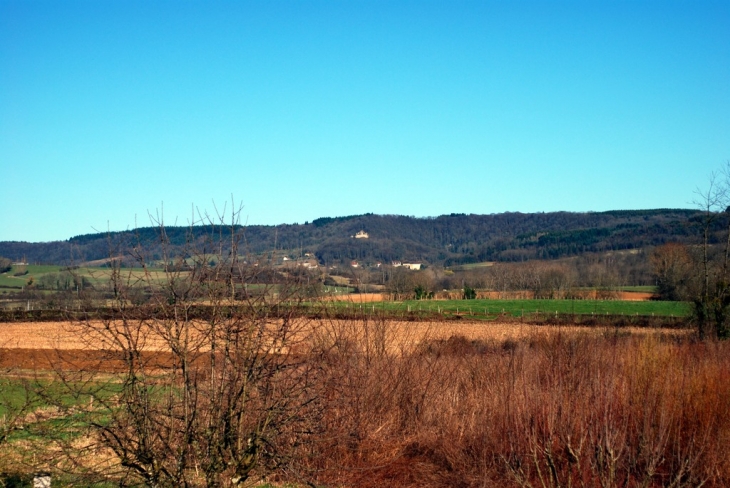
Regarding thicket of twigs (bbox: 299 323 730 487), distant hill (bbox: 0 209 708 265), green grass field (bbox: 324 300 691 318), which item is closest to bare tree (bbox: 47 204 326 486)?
thicket of twigs (bbox: 299 323 730 487)

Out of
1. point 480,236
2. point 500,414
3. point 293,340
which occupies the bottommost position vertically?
point 500,414

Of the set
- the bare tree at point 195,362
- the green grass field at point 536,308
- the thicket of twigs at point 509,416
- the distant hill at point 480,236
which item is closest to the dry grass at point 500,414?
the thicket of twigs at point 509,416

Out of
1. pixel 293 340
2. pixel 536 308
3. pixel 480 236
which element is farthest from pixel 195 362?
pixel 480 236

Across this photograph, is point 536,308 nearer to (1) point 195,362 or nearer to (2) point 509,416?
(2) point 509,416

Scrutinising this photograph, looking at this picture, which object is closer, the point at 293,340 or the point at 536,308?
the point at 293,340

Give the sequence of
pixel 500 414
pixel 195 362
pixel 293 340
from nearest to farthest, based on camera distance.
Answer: pixel 195 362
pixel 293 340
pixel 500 414

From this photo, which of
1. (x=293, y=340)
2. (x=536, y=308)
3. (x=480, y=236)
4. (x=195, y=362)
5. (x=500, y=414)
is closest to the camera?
(x=195, y=362)

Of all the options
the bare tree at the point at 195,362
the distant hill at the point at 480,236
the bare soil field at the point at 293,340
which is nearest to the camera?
the bare tree at the point at 195,362

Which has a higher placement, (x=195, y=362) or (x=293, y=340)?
(x=293, y=340)

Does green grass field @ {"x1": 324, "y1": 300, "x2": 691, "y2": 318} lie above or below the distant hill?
below

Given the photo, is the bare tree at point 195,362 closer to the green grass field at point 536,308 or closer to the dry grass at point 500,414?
the dry grass at point 500,414

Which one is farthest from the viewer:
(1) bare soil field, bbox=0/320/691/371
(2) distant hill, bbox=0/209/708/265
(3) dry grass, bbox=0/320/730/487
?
(2) distant hill, bbox=0/209/708/265

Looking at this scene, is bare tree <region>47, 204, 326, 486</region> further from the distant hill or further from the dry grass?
the distant hill

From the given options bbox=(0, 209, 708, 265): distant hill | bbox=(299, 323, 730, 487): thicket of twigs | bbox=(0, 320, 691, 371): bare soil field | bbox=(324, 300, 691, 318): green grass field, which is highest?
bbox=(0, 209, 708, 265): distant hill
